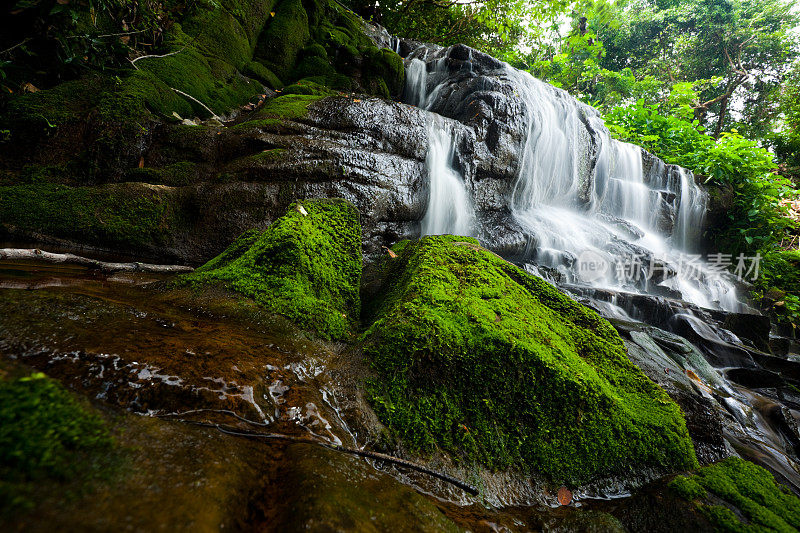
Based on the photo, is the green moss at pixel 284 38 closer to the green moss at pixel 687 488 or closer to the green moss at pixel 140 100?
the green moss at pixel 140 100

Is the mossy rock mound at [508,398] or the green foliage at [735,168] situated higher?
the green foliage at [735,168]

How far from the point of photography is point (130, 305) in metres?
1.88

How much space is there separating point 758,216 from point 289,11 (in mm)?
15593

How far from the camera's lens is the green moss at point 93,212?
11.3ft

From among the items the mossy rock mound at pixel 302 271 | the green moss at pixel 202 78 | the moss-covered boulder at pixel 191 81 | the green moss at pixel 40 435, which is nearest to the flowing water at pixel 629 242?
the moss-covered boulder at pixel 191 81

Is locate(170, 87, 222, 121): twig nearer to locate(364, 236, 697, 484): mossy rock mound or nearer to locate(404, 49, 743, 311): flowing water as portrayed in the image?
locate(404, 49, 743, 311): flowing water

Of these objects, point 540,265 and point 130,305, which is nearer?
point 130,305

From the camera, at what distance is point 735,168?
10.8 m

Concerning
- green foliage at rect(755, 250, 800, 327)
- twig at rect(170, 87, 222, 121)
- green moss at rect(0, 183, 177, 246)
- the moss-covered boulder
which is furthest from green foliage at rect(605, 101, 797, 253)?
green moss at rect(0, 183, 177, 246)

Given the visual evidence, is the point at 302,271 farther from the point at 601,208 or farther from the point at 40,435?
the point at 601,208

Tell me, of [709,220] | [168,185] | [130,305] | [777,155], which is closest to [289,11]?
[168,185]

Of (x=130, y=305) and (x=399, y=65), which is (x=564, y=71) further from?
(x=130, y=305)

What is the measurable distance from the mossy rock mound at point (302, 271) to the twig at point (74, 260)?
958mm

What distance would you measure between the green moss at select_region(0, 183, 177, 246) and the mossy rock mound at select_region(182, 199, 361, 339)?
1772mm
